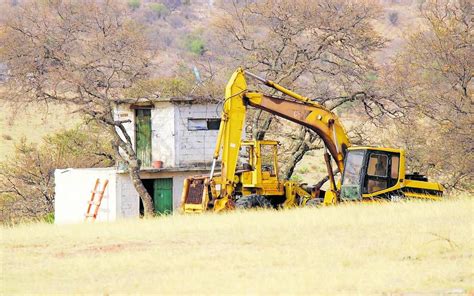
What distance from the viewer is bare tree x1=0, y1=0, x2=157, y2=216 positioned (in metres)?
42.4

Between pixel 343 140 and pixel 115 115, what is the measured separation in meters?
15.6

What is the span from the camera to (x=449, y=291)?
16422 mm

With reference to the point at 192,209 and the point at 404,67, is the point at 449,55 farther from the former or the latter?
the point at 192,209

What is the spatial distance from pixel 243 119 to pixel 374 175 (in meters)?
4.40

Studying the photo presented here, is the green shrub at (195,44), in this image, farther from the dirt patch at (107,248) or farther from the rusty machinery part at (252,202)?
the dirt patch at (107,248)

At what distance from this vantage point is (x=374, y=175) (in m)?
32.1

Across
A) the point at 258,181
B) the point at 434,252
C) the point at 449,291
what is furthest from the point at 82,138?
the point at 449,291

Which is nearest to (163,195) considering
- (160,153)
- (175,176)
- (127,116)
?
(175,176)

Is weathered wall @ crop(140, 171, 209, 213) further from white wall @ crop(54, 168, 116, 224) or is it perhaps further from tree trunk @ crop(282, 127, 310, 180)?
tree trunk @ crop(282, 127, 310, 180)

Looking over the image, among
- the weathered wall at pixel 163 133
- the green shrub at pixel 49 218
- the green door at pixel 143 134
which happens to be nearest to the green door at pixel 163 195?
the weathered wall at pixel 163 133

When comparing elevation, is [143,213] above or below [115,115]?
below

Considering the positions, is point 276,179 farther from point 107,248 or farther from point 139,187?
point 107,248

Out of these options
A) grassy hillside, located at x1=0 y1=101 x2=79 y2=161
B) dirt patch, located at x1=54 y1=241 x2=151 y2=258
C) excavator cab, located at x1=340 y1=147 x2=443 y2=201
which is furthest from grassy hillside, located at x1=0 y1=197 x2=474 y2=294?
grassy hillside, located at x1=0 y1=101 x2=79 y2=161

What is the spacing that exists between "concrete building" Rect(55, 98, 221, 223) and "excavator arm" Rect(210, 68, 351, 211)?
12.2m
